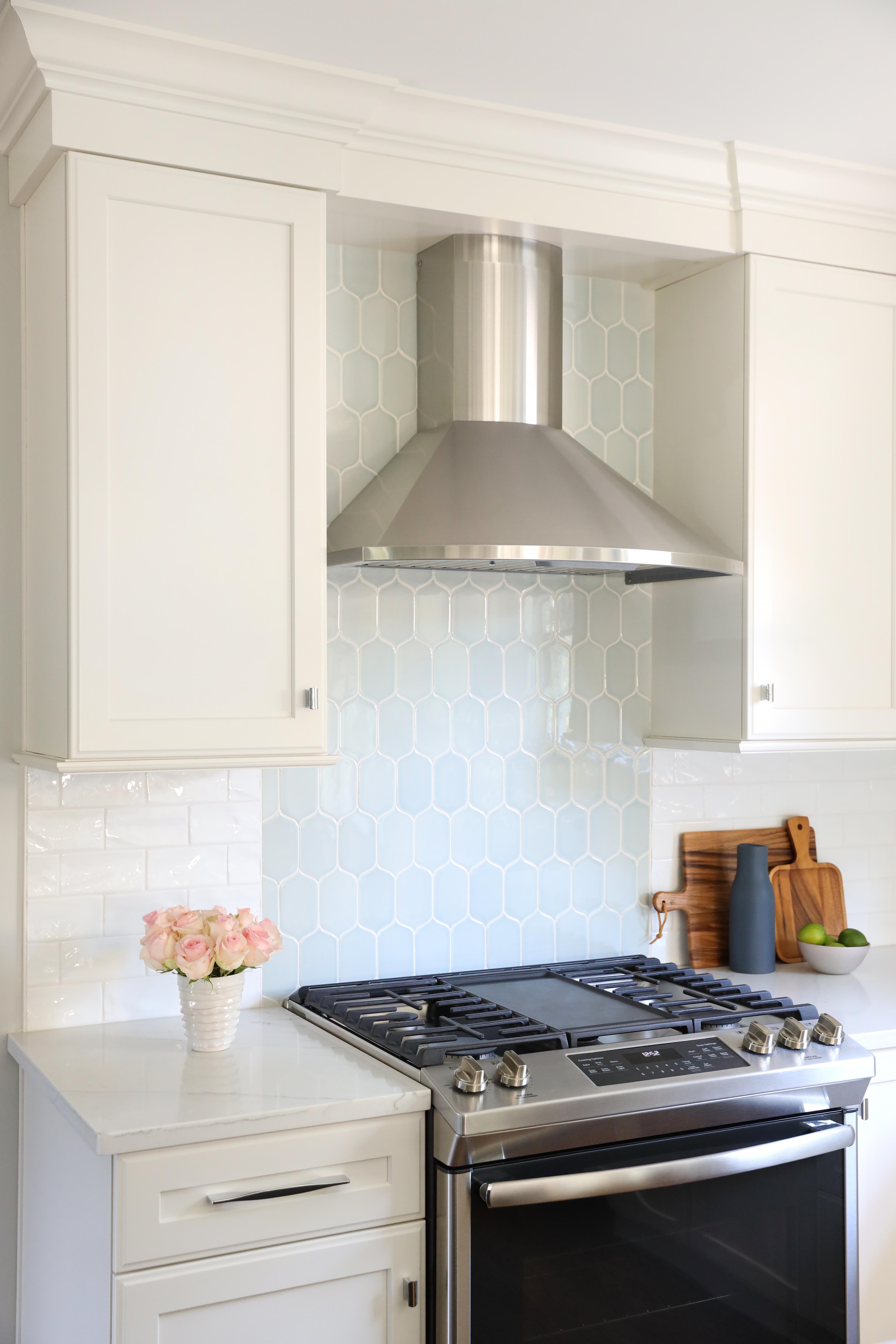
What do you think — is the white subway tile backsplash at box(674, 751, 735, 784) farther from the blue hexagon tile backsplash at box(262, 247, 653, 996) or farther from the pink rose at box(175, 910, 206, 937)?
the pink rose at box(175, 910, 206, 937)

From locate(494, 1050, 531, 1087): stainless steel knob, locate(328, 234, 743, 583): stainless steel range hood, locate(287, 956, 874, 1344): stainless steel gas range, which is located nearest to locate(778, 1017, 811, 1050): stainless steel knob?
locate(287, 956, 874, 1344): stainless steel gas range

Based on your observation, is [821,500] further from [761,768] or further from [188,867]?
[188,867]

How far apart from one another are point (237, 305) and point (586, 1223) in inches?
63.2

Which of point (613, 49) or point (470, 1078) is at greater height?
point (613, 49)

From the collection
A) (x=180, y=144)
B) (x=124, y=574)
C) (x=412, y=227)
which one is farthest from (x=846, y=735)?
(x=180, y=144)

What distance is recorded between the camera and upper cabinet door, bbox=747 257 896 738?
2.55m

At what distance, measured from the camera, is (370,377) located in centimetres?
254

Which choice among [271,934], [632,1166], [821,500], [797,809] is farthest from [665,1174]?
[821,500]

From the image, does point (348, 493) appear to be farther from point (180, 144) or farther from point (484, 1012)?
point (484, 1012)

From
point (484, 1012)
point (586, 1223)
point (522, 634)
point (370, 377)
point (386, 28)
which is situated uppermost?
point (386, 28)

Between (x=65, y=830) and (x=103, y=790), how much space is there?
10 centimetres

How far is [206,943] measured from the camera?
6.70 feet

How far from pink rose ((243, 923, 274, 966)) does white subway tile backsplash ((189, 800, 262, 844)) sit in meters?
0.34

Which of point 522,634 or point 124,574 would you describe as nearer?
point 124,574
